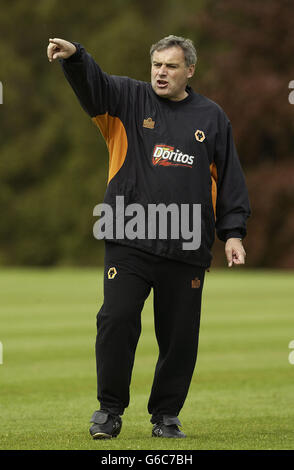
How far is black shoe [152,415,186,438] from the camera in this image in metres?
5.39

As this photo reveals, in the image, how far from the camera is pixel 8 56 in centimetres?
4197

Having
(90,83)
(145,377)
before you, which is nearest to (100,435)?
(90,83)

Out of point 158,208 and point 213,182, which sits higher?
point 213,182

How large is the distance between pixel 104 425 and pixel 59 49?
2014 millimetres

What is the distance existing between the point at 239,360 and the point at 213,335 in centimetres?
237

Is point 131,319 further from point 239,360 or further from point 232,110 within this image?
point 232,110

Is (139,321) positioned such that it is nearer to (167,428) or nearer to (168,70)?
(167,428)

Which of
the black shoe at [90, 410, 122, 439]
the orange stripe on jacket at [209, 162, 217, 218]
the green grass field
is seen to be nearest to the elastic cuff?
the green grass field

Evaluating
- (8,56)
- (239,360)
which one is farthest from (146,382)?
(8,56)

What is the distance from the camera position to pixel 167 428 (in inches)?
213

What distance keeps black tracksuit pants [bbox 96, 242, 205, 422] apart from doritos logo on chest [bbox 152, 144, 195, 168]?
0.50 m

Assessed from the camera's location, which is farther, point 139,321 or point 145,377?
point 145,377

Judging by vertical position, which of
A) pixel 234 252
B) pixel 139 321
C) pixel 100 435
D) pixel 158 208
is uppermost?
pixel 158 208

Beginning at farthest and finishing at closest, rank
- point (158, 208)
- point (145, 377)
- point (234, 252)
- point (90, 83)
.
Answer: point (145, 377)
point (234, 252)
point (158, 208)
point (90, 83)
